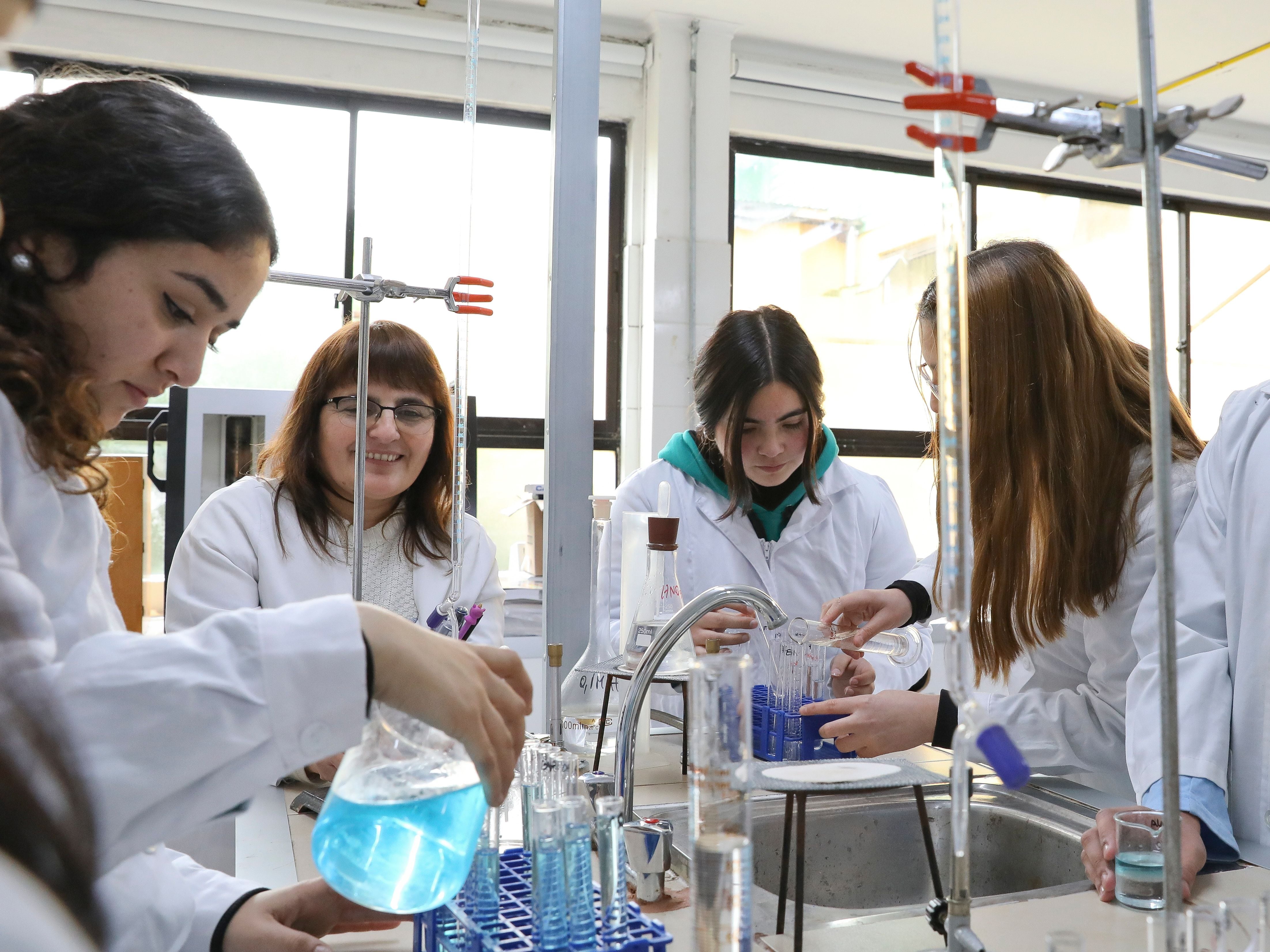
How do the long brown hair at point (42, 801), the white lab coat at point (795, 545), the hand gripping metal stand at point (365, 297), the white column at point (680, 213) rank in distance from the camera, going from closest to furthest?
1. the long brown hair at point (42, 801)
2. the hand gripping metal stand at point (365, 297)
3. the white lab coat at point (795, 545)
4. the white column at point (680, 213)

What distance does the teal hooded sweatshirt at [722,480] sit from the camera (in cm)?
224

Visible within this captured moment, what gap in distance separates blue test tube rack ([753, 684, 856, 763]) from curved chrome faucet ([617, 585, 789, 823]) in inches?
15.4

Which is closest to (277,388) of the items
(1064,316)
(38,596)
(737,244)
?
(737,244)

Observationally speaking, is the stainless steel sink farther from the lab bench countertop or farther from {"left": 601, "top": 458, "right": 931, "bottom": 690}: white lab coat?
{"left": 601, "top": 458, "right": 931, "bottom": 690}: white lab coat

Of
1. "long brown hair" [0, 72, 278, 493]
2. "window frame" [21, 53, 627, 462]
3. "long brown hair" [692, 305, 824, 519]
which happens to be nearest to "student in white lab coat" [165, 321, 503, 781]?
"long brown hair" [692, 305, 824, 519]

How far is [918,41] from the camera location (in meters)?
3.87

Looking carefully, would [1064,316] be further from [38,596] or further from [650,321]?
[650,321]

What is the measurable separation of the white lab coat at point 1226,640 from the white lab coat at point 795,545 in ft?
2.95

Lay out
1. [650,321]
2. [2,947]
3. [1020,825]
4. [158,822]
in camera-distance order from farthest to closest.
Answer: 1. [650,321]
2. [1020,825]
3. [158,822]
4. [2,947]

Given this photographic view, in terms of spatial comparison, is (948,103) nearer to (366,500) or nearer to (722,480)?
(366,500)

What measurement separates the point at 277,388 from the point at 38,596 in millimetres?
3137

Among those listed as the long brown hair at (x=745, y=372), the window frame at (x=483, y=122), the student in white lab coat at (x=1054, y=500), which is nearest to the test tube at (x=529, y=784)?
the student in white lab coat at (x=1054, y=500)

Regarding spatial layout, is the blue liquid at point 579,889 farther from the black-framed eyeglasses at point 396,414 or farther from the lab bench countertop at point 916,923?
the black-framed eyeglasses at point 396,414

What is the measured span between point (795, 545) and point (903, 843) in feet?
3.18
